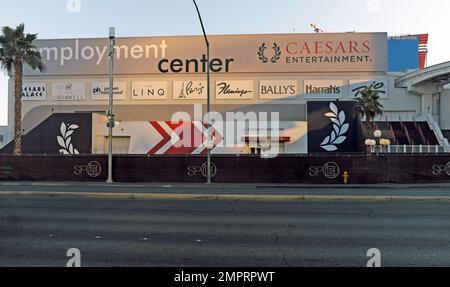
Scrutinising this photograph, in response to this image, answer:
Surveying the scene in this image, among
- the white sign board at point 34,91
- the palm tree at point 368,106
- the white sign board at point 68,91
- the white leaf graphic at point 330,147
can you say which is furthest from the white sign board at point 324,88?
the white sign board at point 34,91

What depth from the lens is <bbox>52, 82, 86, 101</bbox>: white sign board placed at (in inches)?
2226

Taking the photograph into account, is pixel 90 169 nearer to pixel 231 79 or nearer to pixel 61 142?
pixel 61 142

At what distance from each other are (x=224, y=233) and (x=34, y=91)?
184 ft

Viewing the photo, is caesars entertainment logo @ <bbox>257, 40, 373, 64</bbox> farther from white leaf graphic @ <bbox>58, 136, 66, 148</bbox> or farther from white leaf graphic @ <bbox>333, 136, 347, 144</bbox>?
white leaf graphic @ <bbox>58, 136, 66, 148</bbox>

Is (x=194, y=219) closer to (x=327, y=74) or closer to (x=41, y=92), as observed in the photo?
(x=327, y=74)

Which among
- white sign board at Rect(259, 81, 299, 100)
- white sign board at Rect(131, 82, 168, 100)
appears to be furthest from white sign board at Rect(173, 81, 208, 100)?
white sign board at Rect(259, 81, 299, 100)

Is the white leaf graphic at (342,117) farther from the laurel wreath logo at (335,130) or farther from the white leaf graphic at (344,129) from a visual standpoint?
the white leaf graphic at (344,129)

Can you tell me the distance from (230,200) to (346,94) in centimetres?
4269

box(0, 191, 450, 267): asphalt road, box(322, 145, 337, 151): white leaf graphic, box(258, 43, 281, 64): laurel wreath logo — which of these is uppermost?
box(258, 43, 281, 64): laurel wreath logo

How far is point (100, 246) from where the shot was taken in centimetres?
700

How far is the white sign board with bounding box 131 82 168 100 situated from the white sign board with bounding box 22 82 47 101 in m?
12.7

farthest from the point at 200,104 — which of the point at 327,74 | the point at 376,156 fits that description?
the point at 376,156

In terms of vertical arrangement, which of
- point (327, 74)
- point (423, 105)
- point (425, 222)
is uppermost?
point (327, 74)
